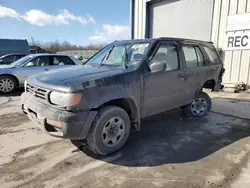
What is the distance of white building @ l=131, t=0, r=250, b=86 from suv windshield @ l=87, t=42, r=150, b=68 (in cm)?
646

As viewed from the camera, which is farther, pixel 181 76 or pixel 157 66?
pixel 181 76

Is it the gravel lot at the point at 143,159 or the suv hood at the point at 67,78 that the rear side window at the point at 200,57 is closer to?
the gravel lot at the point at 143,159

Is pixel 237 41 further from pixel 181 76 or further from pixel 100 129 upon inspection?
pixel 100 129

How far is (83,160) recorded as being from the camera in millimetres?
3283

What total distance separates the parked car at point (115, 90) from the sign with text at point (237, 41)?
15.8 feet

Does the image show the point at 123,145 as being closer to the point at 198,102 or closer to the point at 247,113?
the point at 198,102

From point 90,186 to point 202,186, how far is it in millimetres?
1381

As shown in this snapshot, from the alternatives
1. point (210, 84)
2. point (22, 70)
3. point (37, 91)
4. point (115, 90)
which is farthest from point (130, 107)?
point (22, 70)

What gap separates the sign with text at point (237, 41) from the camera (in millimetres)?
8625

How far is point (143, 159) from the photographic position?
10.9 ft

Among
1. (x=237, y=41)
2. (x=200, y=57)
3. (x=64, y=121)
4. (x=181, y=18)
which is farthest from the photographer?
(x=181, y=18)

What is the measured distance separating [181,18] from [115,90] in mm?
9191

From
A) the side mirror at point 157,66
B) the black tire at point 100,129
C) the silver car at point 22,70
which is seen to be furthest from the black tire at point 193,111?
the silver car at point 22,70

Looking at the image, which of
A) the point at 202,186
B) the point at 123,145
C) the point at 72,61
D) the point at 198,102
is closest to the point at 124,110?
the point at 123,145
